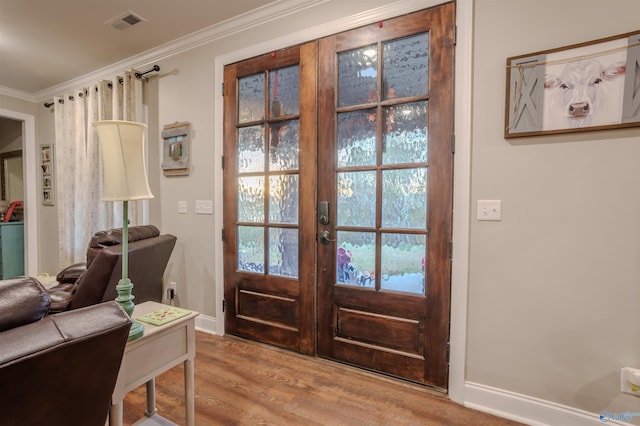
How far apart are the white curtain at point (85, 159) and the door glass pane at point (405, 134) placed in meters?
2.60

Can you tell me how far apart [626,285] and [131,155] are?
232 centimetres

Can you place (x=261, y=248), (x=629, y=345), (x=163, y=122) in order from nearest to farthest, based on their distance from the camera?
(x=629, y=345), (x=261, y=248), (x=163, y=122)

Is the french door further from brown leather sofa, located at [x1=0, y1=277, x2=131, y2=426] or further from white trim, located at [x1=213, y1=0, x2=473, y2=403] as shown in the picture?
brown leather sofa, located at [x1=0, y1=277, x2=131, y2=426]

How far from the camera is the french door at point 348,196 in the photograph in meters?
1.81

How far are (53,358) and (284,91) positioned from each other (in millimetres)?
2114

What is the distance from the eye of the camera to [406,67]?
188 cm

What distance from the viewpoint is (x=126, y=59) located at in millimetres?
3168

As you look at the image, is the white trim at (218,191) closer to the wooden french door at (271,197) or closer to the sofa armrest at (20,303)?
the wooden french door at (271,197)

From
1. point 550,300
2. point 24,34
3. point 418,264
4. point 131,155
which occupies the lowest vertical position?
point 550,300

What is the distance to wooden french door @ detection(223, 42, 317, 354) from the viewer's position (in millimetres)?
2203

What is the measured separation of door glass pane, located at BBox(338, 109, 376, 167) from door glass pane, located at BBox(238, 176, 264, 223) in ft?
2.44

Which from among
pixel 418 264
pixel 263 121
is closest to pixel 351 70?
pixel 263 121

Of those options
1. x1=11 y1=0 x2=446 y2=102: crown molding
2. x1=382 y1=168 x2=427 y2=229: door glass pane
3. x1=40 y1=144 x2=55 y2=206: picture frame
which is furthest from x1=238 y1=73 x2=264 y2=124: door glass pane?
x1=40 y1=144 x2=55 y2=206: picture frame

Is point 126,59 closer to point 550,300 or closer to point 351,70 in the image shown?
point 351,70
